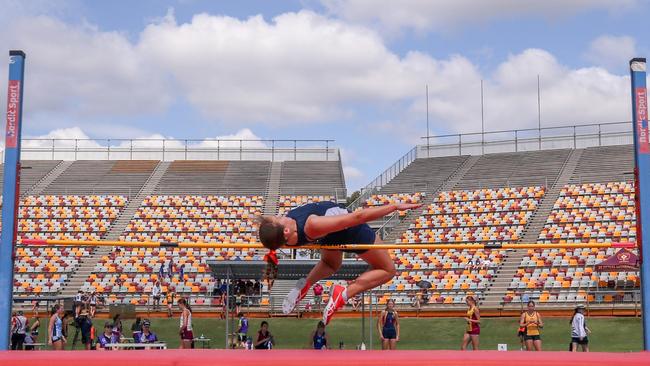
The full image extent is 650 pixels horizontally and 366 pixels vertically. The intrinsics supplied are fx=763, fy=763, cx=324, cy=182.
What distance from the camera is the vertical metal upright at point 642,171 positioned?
737 centimetres

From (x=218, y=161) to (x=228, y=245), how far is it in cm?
3301

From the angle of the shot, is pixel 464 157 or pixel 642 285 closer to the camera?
pixel 642 285

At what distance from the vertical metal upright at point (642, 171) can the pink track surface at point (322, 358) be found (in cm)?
287

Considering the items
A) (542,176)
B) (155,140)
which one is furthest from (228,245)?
(155,140)

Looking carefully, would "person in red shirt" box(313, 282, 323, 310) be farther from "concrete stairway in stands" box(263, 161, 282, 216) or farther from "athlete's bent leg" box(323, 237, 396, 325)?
"athlete's bent leg" box(323, 237, 396, 325)

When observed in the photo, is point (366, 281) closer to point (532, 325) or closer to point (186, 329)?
point (186, 329)

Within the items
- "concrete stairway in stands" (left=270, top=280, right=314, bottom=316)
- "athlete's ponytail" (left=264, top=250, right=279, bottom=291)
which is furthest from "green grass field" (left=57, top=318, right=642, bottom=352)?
"athlete's ponytail" (left=264, top=250, right=279, bottom=291)

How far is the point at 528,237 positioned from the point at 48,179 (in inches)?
923

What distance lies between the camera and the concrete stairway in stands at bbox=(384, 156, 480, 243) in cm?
2993

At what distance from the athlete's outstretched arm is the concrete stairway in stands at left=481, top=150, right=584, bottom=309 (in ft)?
61.0

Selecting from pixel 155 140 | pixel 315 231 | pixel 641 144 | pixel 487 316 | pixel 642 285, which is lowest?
pixel 487 316

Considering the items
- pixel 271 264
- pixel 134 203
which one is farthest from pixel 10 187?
pixel 134 203

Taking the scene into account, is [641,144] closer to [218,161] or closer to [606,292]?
[606,292]

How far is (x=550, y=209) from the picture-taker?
29609mm
